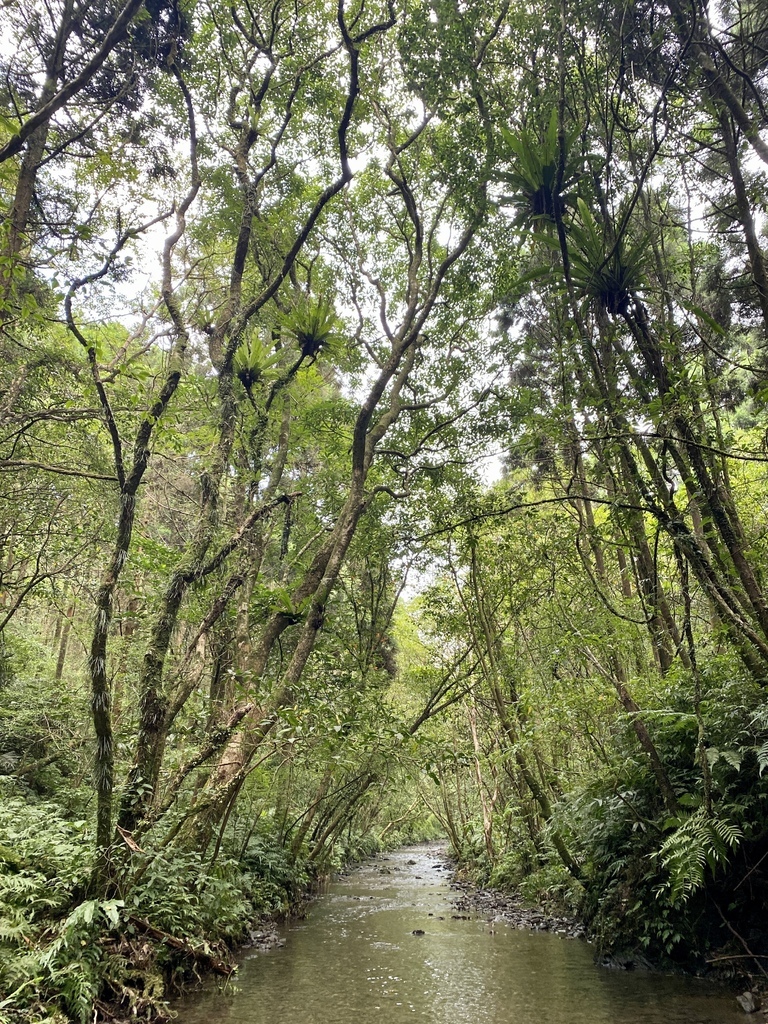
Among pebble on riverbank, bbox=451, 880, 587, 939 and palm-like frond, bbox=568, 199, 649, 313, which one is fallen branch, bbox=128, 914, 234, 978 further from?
palm-like frond, bbox=568, 199, 649, 313

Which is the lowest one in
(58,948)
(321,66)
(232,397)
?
(58,948)

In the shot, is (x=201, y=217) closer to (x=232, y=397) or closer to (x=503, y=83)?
(x=232, y=397)

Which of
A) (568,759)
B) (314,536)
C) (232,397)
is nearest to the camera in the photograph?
(232,397)

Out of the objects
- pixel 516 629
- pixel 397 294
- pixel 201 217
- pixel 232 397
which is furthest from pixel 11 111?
pixel 516 629

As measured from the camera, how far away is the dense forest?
4918mm

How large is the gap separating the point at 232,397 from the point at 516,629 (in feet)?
24.0

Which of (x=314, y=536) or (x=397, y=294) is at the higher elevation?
(x=397, y=294)

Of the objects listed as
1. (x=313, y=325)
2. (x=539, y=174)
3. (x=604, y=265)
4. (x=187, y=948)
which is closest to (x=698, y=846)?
(x=187, y=948)

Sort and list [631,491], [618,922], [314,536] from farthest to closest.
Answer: [314,536], [618,922], [631,491]

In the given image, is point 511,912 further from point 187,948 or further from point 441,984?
point 187,948

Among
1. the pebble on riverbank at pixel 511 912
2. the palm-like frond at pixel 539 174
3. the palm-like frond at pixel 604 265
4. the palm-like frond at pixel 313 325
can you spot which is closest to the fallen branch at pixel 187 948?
the pebble on riverbank at pixel 511 912

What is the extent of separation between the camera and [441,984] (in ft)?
19.9

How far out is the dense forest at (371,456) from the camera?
4918 millimetres

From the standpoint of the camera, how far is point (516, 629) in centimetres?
1151
